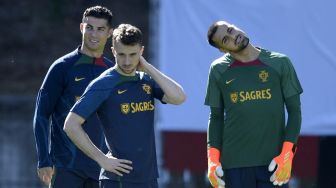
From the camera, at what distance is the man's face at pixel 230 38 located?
706 centimetres

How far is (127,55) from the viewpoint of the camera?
22.1 ft

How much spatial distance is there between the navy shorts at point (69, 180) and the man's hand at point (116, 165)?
2.93 feet

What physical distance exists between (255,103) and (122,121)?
2.86 feet

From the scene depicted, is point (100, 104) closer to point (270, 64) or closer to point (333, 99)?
point (270, 64)

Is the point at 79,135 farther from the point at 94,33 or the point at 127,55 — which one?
the point at 94,33

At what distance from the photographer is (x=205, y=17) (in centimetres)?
1077

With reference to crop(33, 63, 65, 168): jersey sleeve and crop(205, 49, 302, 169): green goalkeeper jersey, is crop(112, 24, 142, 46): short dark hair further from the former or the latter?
crop(33, 63, 65, 168): jersey sleeve

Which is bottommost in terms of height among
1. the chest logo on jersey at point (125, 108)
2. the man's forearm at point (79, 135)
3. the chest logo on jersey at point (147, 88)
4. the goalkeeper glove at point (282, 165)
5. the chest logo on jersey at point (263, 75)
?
the goalkeeper glove at point (282, 165)

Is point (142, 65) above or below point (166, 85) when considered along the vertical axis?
above

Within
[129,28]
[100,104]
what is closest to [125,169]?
[100,104]

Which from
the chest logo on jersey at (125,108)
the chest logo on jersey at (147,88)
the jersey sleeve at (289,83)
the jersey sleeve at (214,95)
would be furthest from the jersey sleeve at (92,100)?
the jersey sleeve at (289,83)

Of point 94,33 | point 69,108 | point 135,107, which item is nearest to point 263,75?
point 135,107

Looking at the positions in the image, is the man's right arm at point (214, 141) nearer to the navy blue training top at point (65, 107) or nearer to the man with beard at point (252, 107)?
the man with beard at point (252, 107)

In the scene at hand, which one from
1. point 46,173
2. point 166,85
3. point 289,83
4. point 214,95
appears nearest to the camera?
point 166,85
